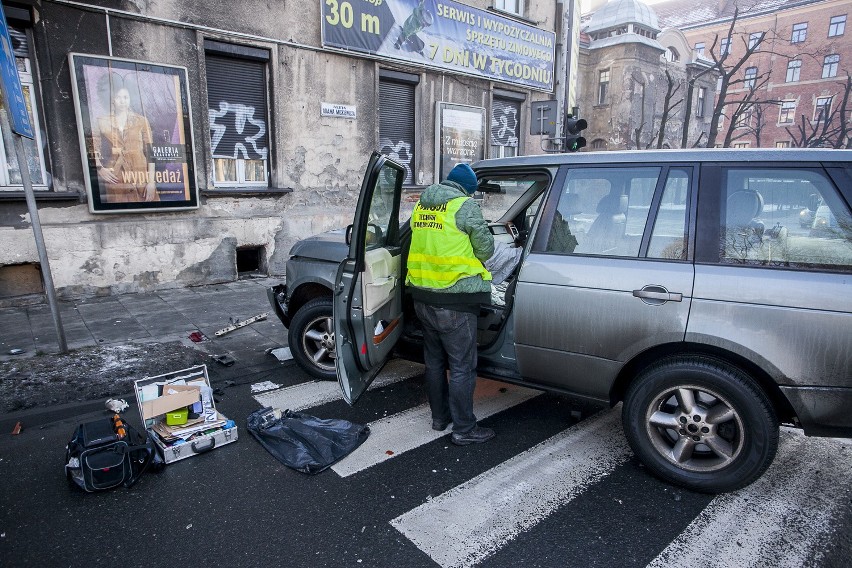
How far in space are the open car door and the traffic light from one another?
7865mm

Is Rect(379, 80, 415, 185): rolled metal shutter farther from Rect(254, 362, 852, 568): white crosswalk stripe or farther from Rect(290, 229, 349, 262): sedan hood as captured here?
Rect(254, 362, 852, 568): white crosswalk stripe

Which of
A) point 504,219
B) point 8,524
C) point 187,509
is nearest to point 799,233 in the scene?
point 504,219

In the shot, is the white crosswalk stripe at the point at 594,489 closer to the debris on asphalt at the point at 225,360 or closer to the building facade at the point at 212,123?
the debris on asphalt at the point at 225,360

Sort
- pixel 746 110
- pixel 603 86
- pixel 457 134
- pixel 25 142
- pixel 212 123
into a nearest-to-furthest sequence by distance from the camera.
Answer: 1. pixel 25 142
2. pixel 212 123
3. pixel 457 134
4. pixel 746 110
5. pixel 603 86

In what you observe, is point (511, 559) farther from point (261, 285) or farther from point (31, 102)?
point (31, 102)

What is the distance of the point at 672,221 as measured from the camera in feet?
10.5

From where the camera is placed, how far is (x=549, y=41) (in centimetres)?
1438

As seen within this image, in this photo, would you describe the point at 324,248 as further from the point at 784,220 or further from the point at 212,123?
the point at 212,123

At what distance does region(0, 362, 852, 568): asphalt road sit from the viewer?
8.46 feet

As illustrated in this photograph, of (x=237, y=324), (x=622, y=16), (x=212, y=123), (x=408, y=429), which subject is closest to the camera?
(x=408, y=429)

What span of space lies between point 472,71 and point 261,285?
723cm

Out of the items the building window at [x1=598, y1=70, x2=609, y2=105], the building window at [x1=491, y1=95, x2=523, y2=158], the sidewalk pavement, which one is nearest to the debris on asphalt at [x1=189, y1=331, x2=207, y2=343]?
the sidewalk pavement

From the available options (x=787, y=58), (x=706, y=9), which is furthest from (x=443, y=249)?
(x=706, y=9)

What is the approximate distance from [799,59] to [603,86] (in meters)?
29.7
